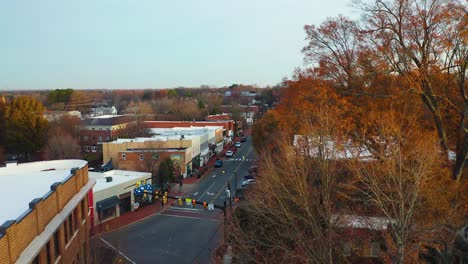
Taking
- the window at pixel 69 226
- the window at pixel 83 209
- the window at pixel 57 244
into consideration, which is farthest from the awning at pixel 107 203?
the window at pixel 57 244

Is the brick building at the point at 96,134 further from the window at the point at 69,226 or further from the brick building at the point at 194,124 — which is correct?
the window at the point at 69,226

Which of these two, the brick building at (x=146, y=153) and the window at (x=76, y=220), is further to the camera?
the brick building at (x=146, y=153)

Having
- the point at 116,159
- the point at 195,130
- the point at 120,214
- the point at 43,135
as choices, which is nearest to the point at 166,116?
the point at 195,130

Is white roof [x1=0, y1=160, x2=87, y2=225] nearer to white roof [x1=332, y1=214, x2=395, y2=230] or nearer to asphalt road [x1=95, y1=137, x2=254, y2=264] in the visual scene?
asphalt road [x1=95, y1=137, x2=254, y2=264]

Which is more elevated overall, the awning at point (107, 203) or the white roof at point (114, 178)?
the white roof at point (114, 178)

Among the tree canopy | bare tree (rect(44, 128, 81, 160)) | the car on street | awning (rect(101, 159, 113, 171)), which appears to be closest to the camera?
the car on street

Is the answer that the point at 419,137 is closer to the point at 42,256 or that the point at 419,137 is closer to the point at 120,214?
the point at 42,256

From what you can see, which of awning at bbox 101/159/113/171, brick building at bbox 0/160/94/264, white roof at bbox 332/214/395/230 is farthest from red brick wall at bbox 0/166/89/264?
awning at bbox 101/159/113/171

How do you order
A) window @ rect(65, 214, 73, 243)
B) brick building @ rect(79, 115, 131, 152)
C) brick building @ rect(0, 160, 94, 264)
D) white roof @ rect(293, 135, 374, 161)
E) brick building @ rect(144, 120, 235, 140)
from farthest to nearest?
brick building @ rect(144, 120, 235, 140) < brick building @ rect(79, 115, 131, 152) < window @ rect(65, 214, 73, 243) < white roof @ rect(293, 135, 374, 161) < brick building @ rect(0, 160, 94, 264)
